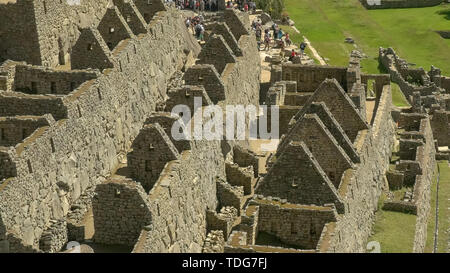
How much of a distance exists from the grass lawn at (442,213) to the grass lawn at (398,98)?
12.2 meters

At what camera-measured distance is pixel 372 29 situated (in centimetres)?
12606

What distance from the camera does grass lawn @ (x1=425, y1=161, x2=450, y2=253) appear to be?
60188 millimetres

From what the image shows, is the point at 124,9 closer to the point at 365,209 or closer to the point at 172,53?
the point at 172,53

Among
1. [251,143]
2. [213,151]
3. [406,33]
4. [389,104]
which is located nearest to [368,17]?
[406,33]

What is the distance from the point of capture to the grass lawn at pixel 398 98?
84.6 m

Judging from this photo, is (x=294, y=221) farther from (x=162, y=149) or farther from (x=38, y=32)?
(x=38, y=32)

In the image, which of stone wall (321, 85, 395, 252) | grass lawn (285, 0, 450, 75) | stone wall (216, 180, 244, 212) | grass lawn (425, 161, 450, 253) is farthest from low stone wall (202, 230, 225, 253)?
grass lawn (285, 0, 450, 75)

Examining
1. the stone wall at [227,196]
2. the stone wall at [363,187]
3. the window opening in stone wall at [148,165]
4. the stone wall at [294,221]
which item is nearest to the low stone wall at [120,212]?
the window opening in stone wall at [148,165]

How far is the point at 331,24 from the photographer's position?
124625 millimetres

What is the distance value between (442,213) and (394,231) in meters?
9.70

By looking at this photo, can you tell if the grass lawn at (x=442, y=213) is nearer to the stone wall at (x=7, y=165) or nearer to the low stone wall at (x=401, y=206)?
the low stone wall at (x=401, y=206)

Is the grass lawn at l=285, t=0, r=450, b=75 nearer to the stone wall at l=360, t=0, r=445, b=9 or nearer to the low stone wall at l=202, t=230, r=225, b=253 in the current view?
the stone wall at l=360, t=0, r=445, b=9

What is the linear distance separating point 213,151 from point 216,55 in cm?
1167

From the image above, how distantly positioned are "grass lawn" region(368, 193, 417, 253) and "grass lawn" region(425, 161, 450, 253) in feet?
8.17
